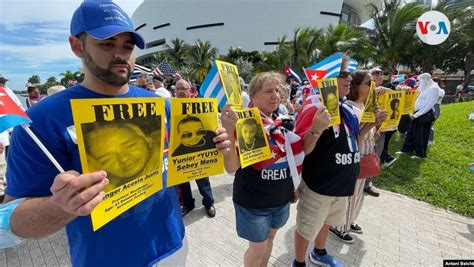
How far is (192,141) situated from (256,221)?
976 mm

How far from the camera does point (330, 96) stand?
2.24m

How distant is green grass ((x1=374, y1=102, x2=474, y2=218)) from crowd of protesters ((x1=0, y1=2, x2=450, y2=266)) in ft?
8.92

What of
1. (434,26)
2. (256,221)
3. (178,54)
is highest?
(178,54)

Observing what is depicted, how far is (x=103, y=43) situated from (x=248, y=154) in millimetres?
1060

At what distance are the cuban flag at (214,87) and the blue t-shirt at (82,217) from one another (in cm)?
39

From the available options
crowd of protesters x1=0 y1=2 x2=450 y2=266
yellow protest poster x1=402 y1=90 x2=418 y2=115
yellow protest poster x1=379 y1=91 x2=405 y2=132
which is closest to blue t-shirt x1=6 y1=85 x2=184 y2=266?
crowd of protesters x1=0 y1=2 x2=450 y2=266

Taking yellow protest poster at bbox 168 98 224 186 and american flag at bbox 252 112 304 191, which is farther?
american flag at bbox 252 112 304 191

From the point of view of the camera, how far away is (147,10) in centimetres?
7138

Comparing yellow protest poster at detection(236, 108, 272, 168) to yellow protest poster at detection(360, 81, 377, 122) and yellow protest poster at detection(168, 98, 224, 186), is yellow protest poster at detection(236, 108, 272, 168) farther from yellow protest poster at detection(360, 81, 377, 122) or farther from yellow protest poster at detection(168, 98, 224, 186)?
yellow protest poster at detection(360, 81, 377, 122)

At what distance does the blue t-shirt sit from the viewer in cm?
112

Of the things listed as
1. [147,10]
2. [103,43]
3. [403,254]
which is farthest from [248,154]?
[147,10]

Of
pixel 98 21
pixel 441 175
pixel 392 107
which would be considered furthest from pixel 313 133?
pixel 441 175

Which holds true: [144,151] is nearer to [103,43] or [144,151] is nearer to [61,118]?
[61,118]

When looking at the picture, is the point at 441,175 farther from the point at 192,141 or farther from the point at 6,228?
the point at 6,228
